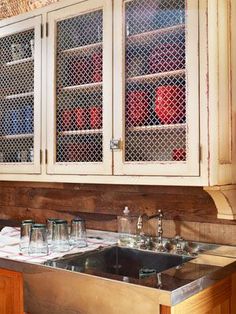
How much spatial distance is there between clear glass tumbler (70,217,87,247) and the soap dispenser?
0.19 m

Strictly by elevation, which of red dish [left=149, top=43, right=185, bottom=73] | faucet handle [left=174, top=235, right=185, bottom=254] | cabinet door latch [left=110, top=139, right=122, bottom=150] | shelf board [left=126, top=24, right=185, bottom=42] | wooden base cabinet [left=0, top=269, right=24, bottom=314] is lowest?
wooden base cabinet [left=0, top=269, right=24, bottom=314]

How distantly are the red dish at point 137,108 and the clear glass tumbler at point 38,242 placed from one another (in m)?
0.65

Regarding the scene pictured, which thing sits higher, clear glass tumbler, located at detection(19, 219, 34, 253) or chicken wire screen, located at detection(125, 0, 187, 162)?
chicken wire screen, located at detection(125, 0, 187, 162)

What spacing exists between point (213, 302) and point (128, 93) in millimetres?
944

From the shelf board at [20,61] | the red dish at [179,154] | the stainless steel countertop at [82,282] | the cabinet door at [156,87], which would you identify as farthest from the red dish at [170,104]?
the shelf board at [20,61]

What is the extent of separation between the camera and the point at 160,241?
203 centimetres

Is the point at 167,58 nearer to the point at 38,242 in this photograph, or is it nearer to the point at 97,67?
the point at 97,67

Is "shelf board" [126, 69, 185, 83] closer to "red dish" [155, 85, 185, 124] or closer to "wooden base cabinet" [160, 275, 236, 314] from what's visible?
"red dish" [155, 85, 185, 124]

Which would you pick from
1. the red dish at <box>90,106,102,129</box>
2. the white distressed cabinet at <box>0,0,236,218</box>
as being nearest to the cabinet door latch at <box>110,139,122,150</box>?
the white distressed cabinet at <box>0,0,236,218</box>

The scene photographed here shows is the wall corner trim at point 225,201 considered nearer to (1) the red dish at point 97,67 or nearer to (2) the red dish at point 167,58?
(2) the red dish at point 167,58

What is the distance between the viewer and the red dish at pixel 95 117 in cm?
197

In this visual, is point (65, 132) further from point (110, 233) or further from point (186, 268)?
point (186, 268)

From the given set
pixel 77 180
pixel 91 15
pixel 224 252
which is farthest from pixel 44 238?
pixel 91 15

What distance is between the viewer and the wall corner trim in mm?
1722
